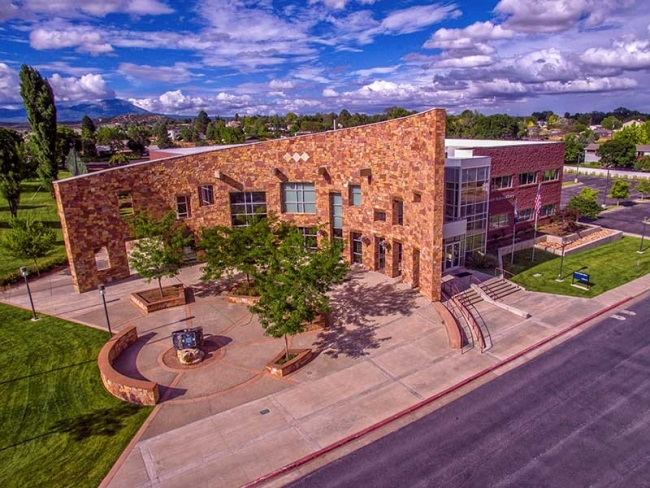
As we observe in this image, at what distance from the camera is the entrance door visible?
31.4 meters

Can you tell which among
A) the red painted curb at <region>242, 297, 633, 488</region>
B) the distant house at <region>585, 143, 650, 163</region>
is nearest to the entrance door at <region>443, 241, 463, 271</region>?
the red painted curb at <region>242, 297, 633, 488</region>

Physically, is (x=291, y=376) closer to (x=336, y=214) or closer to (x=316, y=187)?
(x=336, y=214)

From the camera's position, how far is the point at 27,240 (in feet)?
98.9

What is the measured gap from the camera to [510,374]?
19.9 m

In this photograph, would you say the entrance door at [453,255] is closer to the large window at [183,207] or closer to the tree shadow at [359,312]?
the tree shadow at [359,312]

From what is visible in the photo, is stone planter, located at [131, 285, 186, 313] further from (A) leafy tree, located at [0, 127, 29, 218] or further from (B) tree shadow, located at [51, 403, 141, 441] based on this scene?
(A) leafy tree, located at [0, 127, 29, 218]

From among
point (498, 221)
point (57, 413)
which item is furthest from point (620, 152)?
point (57, 413)

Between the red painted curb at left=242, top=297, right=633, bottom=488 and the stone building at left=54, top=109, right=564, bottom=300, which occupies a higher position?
the stone building at left=54, top=109, right=564, bottom=300

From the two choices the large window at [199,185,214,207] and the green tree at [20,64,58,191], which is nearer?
the large window at [199,185,214,207]

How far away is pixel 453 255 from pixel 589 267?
37.8 feet

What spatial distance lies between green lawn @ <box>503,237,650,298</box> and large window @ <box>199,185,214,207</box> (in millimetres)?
23922

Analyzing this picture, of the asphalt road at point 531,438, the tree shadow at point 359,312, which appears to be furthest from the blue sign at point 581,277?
the tree shadow at point 359,312

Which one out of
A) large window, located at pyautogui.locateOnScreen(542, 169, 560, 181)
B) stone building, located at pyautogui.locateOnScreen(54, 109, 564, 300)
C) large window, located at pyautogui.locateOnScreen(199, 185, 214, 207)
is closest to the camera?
stone building, located at pyautogui.locateOnScreen(54, 109, 564, 300)

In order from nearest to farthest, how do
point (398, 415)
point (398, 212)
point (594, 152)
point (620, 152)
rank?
1. point (398, 415)
2. point (398, 212)
3. point (620, 152)
4. point (594, 152)
